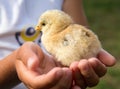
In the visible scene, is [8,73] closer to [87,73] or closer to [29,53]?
[29,53]

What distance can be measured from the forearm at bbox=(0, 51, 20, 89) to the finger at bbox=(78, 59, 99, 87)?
261mm

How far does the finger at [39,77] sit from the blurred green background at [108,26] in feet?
7.03

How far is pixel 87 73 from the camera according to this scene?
1.39 meters

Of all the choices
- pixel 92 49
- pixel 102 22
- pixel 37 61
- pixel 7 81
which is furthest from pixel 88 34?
pixel 102 22

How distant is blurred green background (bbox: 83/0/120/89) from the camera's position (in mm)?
3762

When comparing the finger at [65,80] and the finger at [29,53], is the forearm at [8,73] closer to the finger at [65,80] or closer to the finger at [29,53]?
the finger at [29,53]

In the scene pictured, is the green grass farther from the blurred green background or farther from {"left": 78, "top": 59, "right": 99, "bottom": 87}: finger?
{"left": 78, "top": 59, "right": 99, "bottom": 87}: finger

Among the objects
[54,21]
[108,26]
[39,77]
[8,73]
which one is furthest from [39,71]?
[108,26]

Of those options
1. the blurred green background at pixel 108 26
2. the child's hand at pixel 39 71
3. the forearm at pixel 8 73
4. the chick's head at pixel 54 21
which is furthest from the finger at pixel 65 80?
the blurred green background at pixel 108 26

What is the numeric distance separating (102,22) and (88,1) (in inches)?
39.0

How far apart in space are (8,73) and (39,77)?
289mm

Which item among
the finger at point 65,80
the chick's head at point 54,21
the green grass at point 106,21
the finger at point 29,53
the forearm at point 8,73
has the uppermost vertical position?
the chick's head at point 54,21

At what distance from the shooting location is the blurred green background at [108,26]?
376 cm

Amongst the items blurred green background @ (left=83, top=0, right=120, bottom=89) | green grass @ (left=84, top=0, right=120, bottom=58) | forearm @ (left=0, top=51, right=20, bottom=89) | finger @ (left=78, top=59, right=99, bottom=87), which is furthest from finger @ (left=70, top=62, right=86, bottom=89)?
green grass @ (left=84, top=0, right=120, bottom=58)
